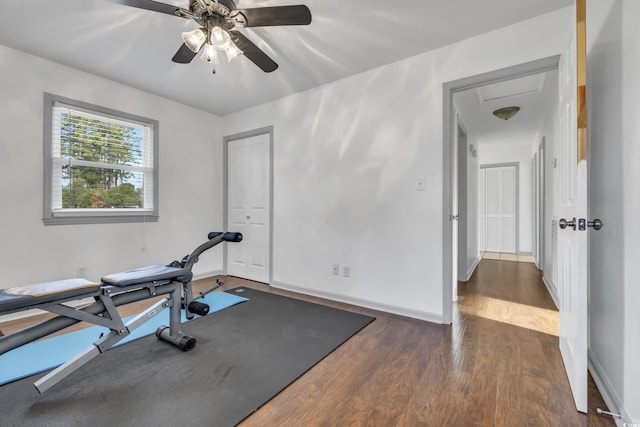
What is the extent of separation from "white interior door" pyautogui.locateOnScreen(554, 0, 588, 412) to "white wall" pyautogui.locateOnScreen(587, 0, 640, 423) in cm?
15

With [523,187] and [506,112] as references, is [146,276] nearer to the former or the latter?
[506,112]

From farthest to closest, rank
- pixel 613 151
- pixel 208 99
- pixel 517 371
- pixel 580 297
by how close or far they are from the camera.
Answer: pixel 208 99 → pixel 517 371 → pixel 613 151 → pixel 580 297

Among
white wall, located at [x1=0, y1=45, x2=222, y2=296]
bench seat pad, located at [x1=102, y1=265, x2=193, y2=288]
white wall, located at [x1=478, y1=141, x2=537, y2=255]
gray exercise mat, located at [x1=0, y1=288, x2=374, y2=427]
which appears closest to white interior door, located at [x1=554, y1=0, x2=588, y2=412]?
gray exercise mat, located at [x1=0, y1=288, x2=374, y2=427]

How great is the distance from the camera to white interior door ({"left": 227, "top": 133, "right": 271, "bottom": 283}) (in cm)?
403

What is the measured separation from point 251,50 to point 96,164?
2.38 metres

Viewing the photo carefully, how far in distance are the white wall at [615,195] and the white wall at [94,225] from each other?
421 cm

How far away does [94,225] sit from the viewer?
321cm

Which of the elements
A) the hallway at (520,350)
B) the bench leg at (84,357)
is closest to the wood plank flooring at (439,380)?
the hallway at (520,350)

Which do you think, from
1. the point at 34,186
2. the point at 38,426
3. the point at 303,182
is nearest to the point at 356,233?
the point at 303,182

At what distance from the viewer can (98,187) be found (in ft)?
10.7

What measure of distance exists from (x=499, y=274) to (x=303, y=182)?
3472 mm

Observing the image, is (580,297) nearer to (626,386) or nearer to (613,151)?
(626,386)

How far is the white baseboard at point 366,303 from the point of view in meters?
2.66

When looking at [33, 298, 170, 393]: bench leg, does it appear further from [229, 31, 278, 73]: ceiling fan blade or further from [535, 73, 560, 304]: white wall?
[535, 73, 560, 304]: white wall
